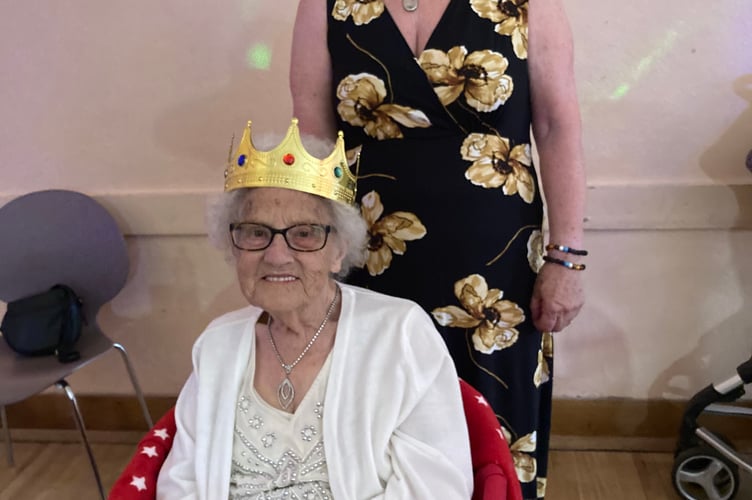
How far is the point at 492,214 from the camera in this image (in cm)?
129

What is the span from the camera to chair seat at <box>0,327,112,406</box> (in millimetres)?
1713

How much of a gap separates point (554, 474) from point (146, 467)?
148 cm

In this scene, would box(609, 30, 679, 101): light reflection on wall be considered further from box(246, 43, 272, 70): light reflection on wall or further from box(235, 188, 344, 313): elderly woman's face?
box(235, 188, 344, 313): elderly woman's face

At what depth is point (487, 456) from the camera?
1.14 m

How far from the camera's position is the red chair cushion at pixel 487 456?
3.54ft

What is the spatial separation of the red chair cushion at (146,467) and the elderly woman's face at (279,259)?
1.34 feet

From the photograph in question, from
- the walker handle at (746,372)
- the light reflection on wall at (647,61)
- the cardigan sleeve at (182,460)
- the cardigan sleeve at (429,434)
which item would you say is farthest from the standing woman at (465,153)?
the walker handle at (746,372)

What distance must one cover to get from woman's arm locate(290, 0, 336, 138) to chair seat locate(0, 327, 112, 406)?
1.11m

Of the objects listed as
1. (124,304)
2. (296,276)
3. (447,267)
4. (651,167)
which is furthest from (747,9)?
(124,304)

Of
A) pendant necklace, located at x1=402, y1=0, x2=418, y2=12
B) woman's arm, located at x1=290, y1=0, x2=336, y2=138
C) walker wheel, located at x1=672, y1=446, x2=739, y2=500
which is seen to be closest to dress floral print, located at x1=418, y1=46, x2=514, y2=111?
pendant necklace, located at x1=402, y1=0, x2=418, y2=12

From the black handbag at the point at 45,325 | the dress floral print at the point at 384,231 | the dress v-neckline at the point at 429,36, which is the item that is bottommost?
the black handbag at the point at 45,325

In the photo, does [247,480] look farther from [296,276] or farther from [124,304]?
[124,304]

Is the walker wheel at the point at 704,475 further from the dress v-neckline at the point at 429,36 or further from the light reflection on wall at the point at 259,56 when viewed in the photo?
the light reflection on wall at the point at 259,56

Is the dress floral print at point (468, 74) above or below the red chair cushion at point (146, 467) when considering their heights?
above
